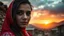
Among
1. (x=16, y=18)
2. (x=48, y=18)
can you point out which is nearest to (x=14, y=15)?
(x=16, y=18)

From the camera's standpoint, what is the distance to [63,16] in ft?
18.0

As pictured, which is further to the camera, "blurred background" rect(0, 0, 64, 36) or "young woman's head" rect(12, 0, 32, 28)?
"blurred background" rect(0, 0, 64, 36)

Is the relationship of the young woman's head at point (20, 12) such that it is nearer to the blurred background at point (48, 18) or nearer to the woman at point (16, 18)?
the woman at point (16, 18)

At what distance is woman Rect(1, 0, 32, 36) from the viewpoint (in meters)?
1.10

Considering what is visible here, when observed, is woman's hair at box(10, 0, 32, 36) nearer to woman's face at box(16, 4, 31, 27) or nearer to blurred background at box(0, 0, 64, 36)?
woman's face at box(16, 4, 31, 27)

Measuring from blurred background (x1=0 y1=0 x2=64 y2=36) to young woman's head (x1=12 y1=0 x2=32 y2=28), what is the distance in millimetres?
3266

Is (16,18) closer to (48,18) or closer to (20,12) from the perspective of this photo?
(20,12)

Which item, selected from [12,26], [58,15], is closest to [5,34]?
[12,26]

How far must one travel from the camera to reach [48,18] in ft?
16.4

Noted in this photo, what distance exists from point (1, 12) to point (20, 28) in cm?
138

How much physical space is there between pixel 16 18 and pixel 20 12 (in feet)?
0.13

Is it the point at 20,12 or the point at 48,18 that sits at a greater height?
the point at 20,12

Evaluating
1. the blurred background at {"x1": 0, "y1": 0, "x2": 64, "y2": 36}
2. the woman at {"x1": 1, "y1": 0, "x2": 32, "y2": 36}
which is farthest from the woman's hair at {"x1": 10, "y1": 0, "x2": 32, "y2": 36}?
the blurred background at {"x1": 0, "y1": 0, "x2": 64, "y2": 36}

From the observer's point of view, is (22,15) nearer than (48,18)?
Yes
